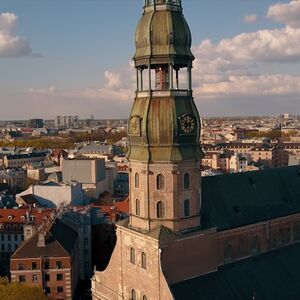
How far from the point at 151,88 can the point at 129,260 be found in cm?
1809

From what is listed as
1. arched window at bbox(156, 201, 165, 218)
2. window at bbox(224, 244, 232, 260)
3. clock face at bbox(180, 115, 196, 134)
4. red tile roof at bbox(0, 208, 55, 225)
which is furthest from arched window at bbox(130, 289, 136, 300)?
red tile roof at bbox(0, 208, 55, 225)

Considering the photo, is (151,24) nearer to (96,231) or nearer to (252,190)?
(252,190)

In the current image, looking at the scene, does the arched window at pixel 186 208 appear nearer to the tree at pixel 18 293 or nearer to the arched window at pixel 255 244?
the arched window at pixel 255 244

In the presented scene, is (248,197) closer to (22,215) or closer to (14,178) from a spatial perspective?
(22,215)

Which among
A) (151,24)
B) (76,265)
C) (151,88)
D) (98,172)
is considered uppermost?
(151,24)

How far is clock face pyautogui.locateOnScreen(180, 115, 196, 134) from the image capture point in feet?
148

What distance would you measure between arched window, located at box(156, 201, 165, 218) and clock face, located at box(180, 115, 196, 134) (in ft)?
24.1

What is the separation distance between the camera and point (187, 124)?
4534 centimetres

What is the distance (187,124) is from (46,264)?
40.3 metres

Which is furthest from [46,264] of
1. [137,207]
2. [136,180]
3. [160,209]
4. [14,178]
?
[14,178]

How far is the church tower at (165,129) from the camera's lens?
148ft

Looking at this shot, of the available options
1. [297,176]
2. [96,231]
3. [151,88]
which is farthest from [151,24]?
[96,231]

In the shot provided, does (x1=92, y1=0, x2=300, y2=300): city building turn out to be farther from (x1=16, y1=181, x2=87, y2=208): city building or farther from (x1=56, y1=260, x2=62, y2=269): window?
(x1=16, y1=181, x2=87, y2=208): city building

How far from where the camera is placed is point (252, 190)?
5825cm
